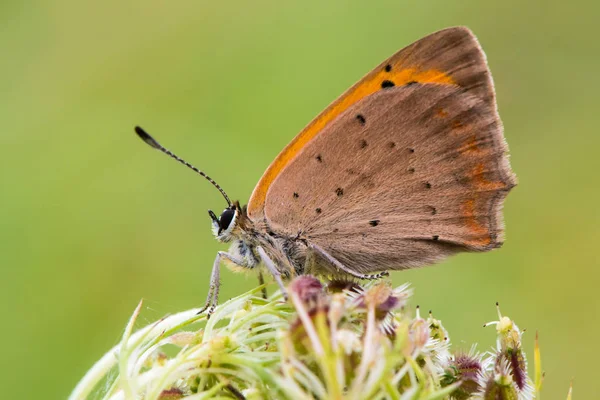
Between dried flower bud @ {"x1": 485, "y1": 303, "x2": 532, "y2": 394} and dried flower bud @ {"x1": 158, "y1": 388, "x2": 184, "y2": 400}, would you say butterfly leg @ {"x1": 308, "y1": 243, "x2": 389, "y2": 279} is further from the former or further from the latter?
dried flower bud @ {"x1": 158, "y1": 388, "x2": 184, "y2": 400}

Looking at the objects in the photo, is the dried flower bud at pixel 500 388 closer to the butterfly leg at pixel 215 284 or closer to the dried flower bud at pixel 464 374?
the dried flower bud at pixel 464 374

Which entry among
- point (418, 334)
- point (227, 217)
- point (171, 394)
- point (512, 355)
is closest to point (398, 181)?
point (227, 217)

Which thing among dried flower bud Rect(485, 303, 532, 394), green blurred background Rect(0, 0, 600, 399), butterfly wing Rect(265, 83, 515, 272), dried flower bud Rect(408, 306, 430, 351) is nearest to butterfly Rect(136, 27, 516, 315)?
butterfly wing Rect(265, 83, 515, 272)

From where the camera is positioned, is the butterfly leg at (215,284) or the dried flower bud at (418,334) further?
the butterfly leg at (215,284)

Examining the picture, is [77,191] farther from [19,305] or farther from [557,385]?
[557,385]

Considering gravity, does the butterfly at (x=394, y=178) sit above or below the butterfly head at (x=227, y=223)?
above

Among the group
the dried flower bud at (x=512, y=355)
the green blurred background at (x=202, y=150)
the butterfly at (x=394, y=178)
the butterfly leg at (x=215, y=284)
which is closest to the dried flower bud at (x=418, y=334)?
the dried flower bud at (x=512, y=355)

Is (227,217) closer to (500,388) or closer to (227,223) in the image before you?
(227,223)

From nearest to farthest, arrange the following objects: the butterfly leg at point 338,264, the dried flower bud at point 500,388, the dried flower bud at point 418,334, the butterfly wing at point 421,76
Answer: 1. the dried flower bud at point 418,334
2. the dried flower bud at point 500,388
3. the butterfly leg at point 338,264
4. the butterfly wing at point 421,76
